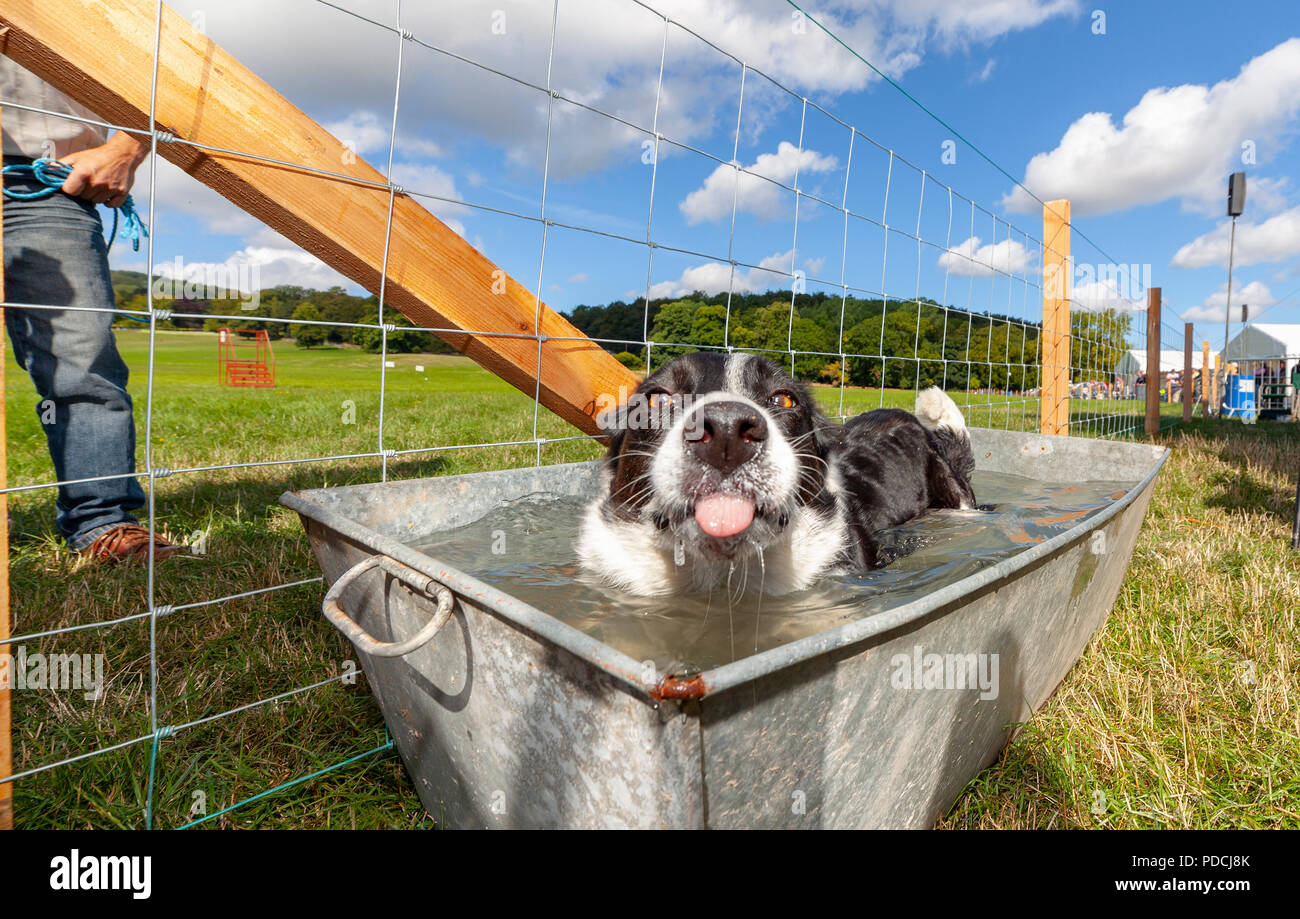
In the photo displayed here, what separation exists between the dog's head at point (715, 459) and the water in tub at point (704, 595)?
23 centimetres

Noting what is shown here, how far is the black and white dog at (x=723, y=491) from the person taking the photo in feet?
6.30

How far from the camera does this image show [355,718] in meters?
2.11

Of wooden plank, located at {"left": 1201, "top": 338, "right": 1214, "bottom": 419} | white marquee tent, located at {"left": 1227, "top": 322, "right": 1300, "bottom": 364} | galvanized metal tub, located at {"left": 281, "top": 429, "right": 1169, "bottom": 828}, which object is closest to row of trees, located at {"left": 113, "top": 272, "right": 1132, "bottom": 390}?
galvanized metal tub, located at {"left": 281, "top": 429, "right": 1169, "bottom": 828}

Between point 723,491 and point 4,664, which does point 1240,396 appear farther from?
point 4,664

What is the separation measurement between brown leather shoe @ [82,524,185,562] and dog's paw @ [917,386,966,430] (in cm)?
434

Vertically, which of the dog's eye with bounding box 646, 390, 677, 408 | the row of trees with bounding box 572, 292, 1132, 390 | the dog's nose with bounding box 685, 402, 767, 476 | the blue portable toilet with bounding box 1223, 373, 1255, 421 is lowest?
the dog's nose with bounding box 685, 402, 767, 476

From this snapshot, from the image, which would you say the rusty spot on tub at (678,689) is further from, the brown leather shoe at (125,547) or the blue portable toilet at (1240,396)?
the blue portable toilet at (1240,396)

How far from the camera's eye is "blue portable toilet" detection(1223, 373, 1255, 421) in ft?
63.9

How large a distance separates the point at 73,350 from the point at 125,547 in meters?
0.93

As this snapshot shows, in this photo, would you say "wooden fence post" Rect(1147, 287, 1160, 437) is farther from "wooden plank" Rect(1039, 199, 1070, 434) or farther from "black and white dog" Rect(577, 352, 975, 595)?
"black and white dog" Rect(577, 352, 975, 595)

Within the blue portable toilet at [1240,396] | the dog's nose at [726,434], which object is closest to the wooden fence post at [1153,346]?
the dog's nose at [726,434]

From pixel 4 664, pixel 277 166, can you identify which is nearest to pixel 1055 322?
pixel 277 166
